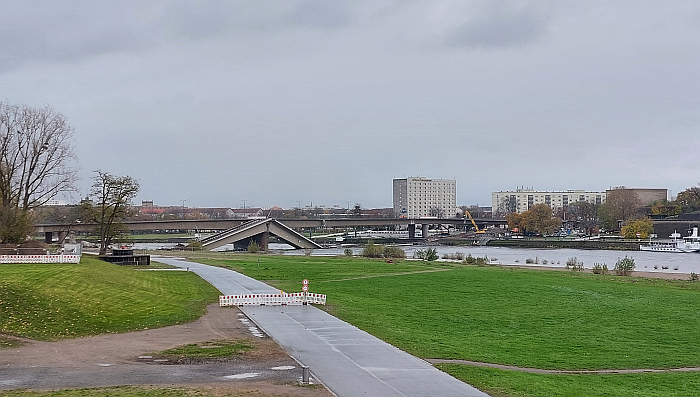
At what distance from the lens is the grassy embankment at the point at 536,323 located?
67.7ft

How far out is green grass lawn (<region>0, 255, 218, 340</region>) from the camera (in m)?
27.6

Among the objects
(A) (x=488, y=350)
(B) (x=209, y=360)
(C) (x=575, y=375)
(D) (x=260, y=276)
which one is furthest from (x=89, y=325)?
(D) (x=260, y=276)

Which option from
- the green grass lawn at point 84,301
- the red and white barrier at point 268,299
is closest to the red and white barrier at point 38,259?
the green grass lawn at point 84,301

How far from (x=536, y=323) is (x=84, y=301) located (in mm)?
21749

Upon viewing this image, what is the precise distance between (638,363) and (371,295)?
21.7 meters

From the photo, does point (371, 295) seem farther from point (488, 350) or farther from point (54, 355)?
point (54, 355)

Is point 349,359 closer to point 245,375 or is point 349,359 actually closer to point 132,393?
point 245,375

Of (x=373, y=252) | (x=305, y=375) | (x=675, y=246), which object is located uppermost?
(x=305, y=375)

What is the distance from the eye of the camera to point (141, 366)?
67.7 ft

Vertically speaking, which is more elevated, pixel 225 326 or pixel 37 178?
pixel 37 178

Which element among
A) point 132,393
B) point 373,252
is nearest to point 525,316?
point 132,393

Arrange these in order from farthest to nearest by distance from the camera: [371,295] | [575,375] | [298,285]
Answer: [298,285], [371,295], [575,375]

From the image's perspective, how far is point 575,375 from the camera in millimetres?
21484

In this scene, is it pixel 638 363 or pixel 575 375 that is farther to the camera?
pixel 638 363
